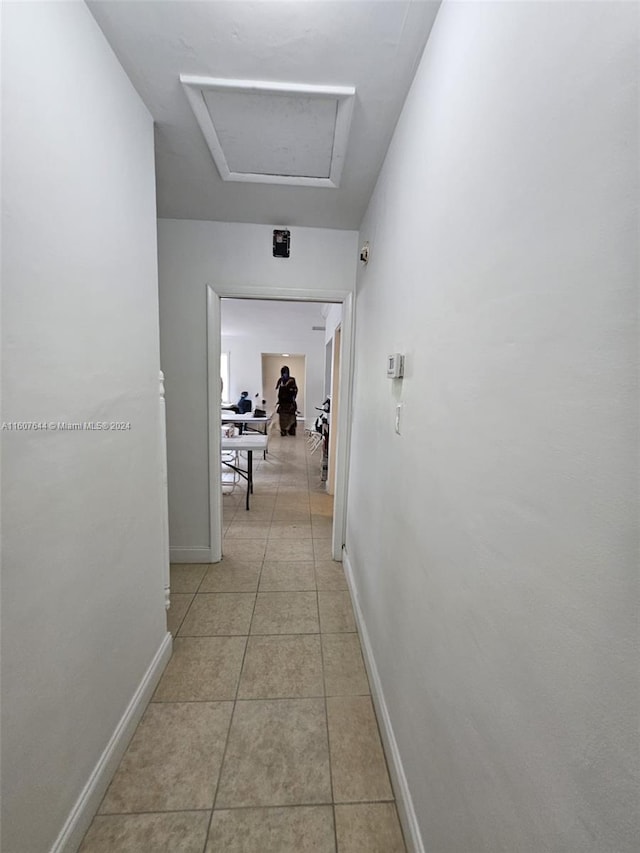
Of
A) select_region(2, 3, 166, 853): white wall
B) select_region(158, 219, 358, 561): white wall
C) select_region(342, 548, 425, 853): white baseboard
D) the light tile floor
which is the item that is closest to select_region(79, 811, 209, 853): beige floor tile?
the light tile floor

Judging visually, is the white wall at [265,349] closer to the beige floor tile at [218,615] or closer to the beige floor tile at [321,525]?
the beige floor tile at [321,525]

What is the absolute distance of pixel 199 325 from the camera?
2.36m

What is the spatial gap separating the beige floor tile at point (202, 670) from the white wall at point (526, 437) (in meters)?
0.92

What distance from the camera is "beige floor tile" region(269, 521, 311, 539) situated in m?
3.09

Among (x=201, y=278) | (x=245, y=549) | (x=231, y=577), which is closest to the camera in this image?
(x=201, y=278)

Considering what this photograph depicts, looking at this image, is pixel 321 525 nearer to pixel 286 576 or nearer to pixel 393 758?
pixel 286 576

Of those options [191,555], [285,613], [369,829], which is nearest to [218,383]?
[191,555]

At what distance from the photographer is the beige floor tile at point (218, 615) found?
75.6 inches

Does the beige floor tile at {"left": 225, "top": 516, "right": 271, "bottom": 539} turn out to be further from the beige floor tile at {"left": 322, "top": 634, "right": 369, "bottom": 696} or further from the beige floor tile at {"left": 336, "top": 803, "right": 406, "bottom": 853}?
the beige floor tile at {"left": 336, "top": 803, "right": 406, "bottom": 853}

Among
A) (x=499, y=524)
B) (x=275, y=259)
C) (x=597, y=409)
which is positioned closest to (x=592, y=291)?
(x=597, y=409)

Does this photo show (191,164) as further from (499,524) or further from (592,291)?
(499,524)

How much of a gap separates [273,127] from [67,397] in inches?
54.6

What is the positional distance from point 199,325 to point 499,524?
2296 mm

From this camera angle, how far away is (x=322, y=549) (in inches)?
113
